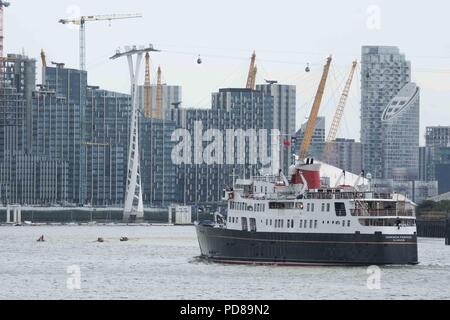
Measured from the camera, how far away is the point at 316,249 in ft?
330

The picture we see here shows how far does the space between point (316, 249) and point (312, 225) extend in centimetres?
158

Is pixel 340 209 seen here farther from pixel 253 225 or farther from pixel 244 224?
pixel 244 224

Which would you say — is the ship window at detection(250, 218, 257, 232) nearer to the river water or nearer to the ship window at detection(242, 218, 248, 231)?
the ship window at detection(242, 218, 248, 231)

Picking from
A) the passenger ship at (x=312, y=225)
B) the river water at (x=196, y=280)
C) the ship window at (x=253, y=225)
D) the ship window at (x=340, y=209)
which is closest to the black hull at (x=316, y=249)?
the passenger ship at (x=312, y=225)

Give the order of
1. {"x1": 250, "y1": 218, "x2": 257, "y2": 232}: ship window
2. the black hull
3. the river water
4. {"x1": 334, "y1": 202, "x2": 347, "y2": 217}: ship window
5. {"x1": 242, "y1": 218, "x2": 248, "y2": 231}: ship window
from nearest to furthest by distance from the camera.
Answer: the river water
the black hull
{"x1": 334, "y1": 202, "x2": 347, "y2": 217}: ship window
{"x1": 250, "y1": 218, "x2": 257, "y2": 232}: ship window
{"x1": 242, "y1": 218, "x2": 248, "y2": 231}: ship window

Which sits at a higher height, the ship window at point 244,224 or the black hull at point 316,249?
the ship window at point 244,224

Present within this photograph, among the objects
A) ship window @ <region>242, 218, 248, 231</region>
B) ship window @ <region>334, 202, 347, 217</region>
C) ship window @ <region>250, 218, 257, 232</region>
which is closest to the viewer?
ship window @ <region>334, 202, 347, 217</region>

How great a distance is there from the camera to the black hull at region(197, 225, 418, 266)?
3871 inches

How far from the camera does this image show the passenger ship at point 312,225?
323 feet

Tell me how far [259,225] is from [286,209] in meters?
2.79

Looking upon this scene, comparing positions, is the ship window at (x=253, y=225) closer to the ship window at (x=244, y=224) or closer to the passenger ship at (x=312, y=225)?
the passenger ship at (x=312, y=225)

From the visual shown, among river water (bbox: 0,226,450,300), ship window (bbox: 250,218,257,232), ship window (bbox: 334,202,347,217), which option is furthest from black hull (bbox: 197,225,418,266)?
ship window (bbox: 334,202,347,217)
